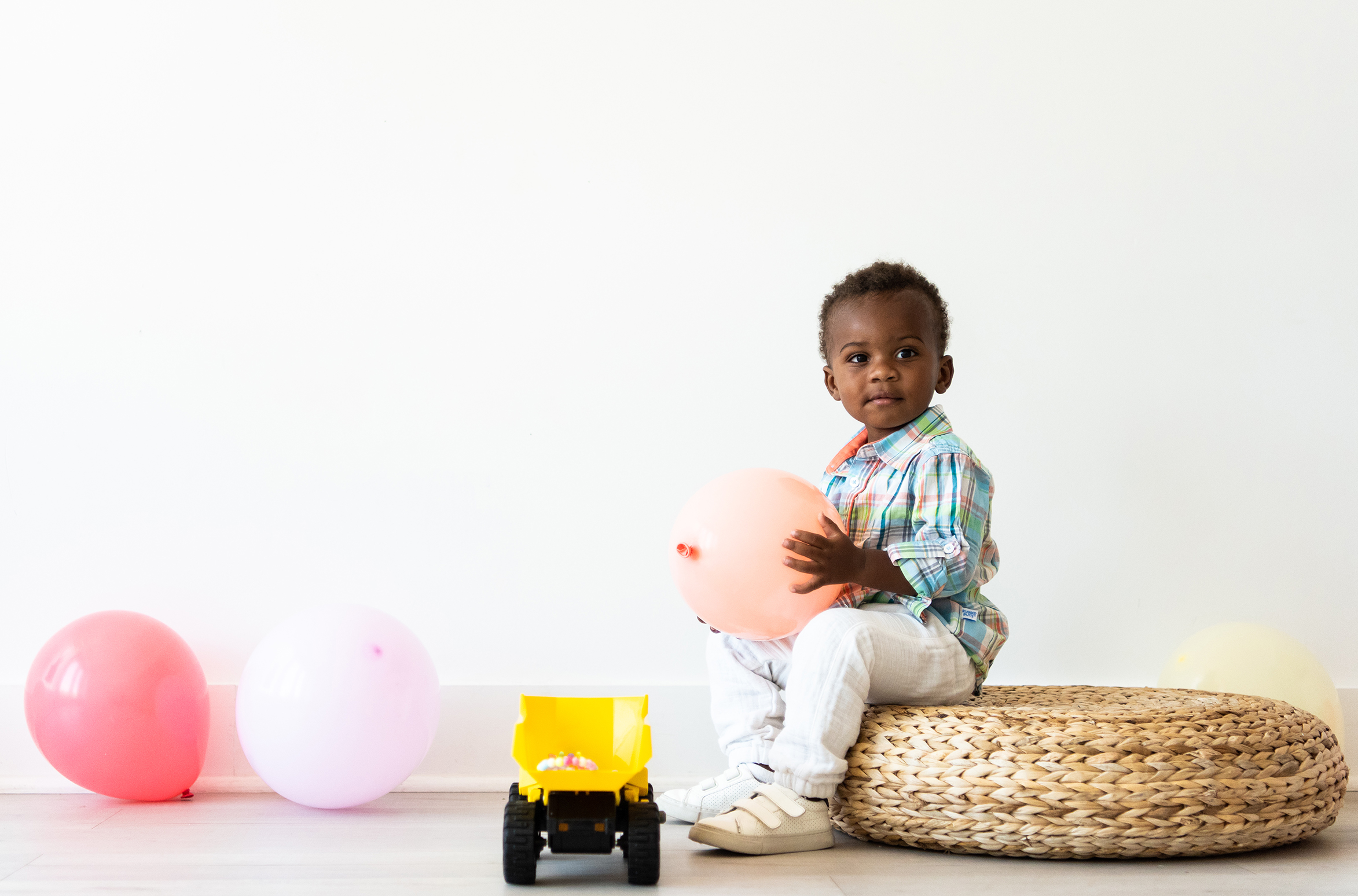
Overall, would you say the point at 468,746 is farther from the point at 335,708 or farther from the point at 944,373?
the point at 944,373

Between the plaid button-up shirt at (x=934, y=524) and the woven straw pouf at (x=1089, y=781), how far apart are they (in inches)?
7.2

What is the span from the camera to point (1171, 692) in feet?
5.59

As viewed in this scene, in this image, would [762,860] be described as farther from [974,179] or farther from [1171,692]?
[974,179]

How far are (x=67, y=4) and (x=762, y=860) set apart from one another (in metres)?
1.92

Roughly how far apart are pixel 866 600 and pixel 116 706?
113cm

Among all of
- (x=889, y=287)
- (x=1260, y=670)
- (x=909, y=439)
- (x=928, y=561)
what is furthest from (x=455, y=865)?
(x=1260, y=670)

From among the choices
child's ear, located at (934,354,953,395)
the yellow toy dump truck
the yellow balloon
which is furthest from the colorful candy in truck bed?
the yellow balloon

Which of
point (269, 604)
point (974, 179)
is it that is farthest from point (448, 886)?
point (974, 179)

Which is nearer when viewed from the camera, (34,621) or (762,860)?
(762,860)

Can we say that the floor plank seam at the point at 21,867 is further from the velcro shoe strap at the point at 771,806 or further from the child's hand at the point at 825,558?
the child's hand at the point at 825,558

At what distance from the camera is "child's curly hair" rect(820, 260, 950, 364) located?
1.66 meters

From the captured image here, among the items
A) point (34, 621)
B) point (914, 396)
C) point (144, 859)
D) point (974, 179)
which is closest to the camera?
point (144, 859)

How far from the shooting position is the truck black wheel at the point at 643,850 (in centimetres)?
116

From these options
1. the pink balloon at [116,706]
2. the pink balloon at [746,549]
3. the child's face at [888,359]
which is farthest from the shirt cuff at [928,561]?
the pink balloon at [116,706]
